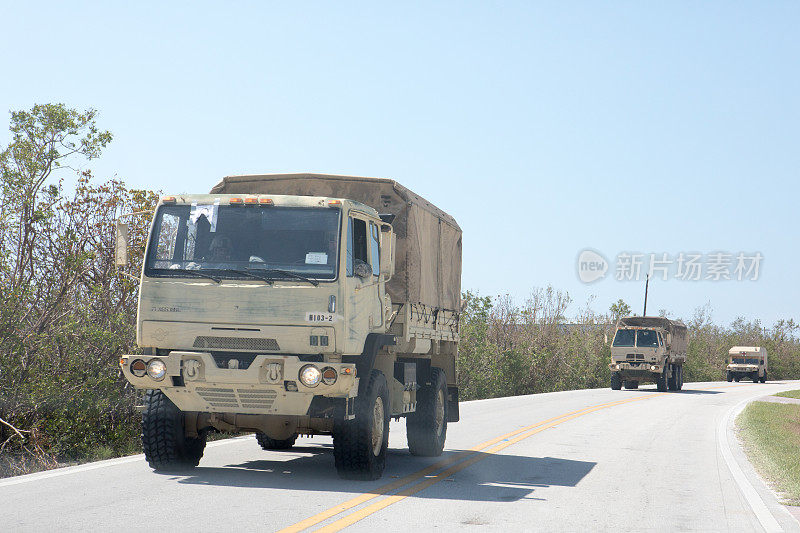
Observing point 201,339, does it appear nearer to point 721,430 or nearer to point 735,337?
point 721,430

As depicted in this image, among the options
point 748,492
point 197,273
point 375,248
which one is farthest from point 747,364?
point 197,273

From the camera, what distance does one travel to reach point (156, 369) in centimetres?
930

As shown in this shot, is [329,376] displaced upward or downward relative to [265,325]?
downward

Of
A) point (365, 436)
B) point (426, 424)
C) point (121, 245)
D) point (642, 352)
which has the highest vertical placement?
point (121, 245)

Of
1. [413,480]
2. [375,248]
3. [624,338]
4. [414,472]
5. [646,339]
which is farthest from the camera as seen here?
[624,338]

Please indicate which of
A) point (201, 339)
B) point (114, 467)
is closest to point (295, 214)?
point (201, 339)

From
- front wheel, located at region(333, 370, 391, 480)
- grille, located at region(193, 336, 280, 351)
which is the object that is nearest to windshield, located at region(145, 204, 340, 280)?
grille, located at region(193, 336, 280, 351)

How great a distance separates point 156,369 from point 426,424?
181 inches

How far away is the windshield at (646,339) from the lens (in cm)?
3872

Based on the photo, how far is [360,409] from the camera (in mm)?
9719

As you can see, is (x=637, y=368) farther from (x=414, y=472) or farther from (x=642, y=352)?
(x=414, y=472)

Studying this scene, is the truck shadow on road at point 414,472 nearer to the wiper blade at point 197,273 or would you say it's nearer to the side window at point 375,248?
the wiper blade at point 197,273

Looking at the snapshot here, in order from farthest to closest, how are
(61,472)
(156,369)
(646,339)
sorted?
(646,339) → (61,472) → (156,369)

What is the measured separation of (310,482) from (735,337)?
74.6 m
